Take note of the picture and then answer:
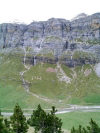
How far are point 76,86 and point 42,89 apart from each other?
31057 millimetres

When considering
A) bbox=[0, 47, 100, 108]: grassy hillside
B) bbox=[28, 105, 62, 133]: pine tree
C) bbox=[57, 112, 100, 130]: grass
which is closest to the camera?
bbox=[28, 105, 62, 133]: pine tree

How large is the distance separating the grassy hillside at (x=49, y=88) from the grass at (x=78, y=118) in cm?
2864

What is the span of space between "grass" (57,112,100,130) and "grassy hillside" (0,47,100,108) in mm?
28644

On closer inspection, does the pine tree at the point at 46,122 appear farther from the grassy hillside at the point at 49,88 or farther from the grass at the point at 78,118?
the grassy hillside at the point at 49,88

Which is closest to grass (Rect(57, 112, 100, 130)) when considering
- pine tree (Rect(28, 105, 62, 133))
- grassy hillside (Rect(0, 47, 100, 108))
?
grassy hillside (Rect(0, 47, 100, 108))

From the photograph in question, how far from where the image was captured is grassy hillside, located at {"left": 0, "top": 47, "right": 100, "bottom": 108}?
503ft

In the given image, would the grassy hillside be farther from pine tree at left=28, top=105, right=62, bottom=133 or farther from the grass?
pine tree at left=28, top=105, right=62, bottom=133

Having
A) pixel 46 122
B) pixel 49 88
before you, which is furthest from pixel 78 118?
pixel 46 122

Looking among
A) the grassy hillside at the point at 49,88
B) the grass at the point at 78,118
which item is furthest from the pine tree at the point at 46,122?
the grassy hillside at the point at 49,88

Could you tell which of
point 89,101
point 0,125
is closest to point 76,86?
point 89,101

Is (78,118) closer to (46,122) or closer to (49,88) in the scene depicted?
(49,88)

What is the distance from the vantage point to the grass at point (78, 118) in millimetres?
97438

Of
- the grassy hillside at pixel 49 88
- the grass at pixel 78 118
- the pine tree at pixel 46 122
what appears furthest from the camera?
the grassy hillside at pixel 49 88

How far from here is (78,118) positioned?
→ 11044 centimetres
